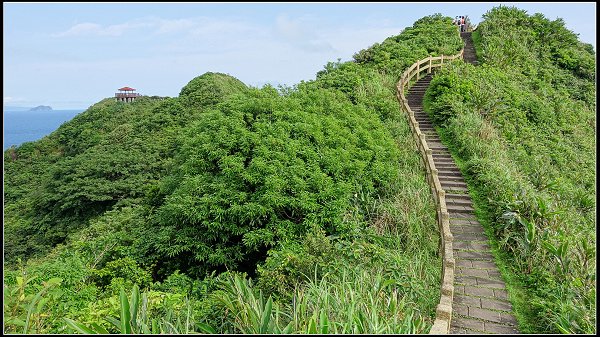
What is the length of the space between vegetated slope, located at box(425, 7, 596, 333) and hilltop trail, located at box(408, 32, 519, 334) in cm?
35

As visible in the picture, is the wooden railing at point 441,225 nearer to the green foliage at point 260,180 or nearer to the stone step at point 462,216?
the stone step at point 462,216

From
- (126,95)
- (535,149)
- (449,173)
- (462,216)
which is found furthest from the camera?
(126,95)

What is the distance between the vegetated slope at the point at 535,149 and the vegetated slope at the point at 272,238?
71.2 inches

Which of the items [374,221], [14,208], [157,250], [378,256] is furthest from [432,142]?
[14,208]

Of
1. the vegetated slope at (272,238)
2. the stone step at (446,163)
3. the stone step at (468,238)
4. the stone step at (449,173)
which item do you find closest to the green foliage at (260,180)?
the vegetated slope at (272,238)

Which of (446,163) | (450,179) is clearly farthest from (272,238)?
(446,163)

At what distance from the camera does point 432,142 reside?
47.2 ft

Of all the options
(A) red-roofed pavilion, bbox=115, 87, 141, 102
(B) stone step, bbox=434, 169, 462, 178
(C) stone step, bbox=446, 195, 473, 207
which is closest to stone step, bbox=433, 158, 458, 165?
(B) stone step, bbox=434, 169, 462, 178

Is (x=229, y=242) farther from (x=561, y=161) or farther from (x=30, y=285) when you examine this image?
(x=561, y=161)

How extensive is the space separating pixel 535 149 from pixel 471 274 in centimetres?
965

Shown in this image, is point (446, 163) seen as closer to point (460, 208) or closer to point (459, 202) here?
point (459, 202)

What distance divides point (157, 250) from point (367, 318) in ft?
18.8

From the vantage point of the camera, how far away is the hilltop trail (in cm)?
630

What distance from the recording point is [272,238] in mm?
8039
